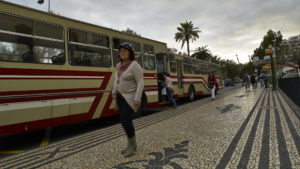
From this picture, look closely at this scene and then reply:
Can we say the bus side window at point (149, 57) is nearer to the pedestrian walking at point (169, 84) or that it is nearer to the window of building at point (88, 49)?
the pedestrian walking at point (169, 84)

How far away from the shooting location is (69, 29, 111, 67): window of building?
5.27 meters

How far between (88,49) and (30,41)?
59.6 inches

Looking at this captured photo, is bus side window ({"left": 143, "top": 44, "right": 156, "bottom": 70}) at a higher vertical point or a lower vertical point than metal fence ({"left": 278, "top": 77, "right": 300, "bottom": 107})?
higher

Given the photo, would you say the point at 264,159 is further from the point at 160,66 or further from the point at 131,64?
the point at 160,66

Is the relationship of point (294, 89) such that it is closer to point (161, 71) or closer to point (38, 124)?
point (161, 71)

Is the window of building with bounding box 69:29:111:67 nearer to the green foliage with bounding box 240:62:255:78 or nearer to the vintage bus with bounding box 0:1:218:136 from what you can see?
the vintage bus with bounding box 0:1:218:136

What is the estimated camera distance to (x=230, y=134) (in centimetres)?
414

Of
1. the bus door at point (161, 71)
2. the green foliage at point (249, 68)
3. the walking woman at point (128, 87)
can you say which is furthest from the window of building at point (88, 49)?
the green foliage at point (249, 68)

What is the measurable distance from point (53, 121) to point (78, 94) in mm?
905

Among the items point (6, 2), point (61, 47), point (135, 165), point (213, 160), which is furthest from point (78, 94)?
point (213, 160)

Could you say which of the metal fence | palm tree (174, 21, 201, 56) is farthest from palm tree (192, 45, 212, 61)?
the metal fence

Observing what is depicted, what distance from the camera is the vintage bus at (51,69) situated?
4.06 meters

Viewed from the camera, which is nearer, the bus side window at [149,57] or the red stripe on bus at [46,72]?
the red stripe on bus at [46,72]

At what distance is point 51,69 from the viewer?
4.70m
